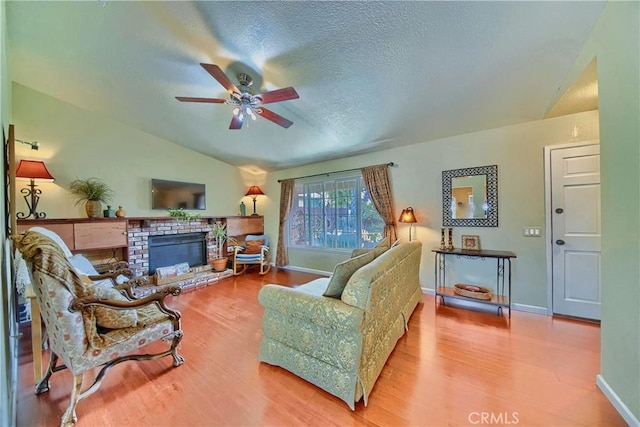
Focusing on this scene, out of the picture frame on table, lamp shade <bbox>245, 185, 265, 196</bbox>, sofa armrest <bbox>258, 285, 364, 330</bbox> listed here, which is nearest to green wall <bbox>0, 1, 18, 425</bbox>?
sofa armrest <bbox>258, 285, 364, 330</bbox>

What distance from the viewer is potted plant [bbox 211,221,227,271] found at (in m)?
4.78

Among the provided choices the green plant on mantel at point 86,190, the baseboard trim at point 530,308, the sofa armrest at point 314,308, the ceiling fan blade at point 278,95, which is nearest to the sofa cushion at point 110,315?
the sofa armrest at point 314,308

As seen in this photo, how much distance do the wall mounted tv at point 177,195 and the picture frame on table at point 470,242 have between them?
482 centimetres

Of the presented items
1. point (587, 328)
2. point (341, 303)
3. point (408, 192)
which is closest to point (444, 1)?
point (341, 303)

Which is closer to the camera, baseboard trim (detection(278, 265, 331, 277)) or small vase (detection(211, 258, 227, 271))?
small vase (detection(211, 258, 227, 271))

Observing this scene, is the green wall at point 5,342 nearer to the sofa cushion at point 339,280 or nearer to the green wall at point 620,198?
the sofa cushion at point 339,280

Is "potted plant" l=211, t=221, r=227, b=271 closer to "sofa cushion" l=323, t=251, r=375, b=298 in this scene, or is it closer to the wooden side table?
the wooden side table

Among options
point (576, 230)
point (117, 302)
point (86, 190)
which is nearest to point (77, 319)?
point (117, 302)

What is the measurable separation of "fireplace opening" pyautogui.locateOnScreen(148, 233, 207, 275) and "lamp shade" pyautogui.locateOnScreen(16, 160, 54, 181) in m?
1.55

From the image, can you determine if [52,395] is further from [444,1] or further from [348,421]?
[444,1]

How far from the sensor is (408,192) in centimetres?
392

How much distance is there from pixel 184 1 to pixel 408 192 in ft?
11.5

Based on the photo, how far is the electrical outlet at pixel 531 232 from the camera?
2.99 metres

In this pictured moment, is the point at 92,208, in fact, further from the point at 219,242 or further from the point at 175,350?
the point at 175,350
